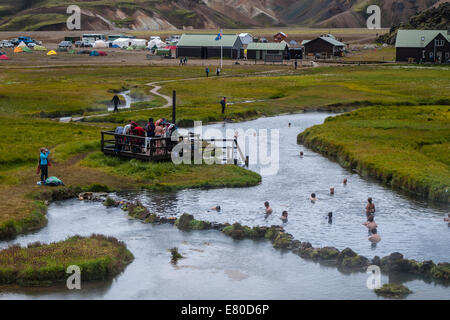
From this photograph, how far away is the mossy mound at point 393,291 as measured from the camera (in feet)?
89.6

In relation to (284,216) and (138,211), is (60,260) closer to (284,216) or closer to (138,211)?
(138,211)

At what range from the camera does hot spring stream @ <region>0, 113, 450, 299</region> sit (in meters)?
27.5

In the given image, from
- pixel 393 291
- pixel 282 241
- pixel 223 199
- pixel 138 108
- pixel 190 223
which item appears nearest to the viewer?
pixel 393 291

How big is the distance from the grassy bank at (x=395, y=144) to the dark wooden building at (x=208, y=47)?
106579 millimetres

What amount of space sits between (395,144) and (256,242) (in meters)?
27.3

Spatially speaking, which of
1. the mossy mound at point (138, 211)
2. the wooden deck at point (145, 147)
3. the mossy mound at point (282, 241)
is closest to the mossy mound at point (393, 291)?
the mossy mound at point (282, 241)

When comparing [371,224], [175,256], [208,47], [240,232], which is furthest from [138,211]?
[208,47]

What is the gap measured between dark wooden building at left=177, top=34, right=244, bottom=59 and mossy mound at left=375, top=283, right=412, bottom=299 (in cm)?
15733

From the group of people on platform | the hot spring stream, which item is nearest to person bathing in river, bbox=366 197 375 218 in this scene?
the hot spring stream

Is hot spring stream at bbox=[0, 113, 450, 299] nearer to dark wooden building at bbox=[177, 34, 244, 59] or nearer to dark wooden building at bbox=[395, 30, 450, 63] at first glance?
dark wooden building at bbox=[395, 30, 450, 63]

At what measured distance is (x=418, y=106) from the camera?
83750 mm

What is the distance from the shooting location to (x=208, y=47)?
600ft

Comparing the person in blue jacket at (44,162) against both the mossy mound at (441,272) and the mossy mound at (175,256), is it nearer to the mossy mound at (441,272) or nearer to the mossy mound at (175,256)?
the mossy mound at (175,256)
